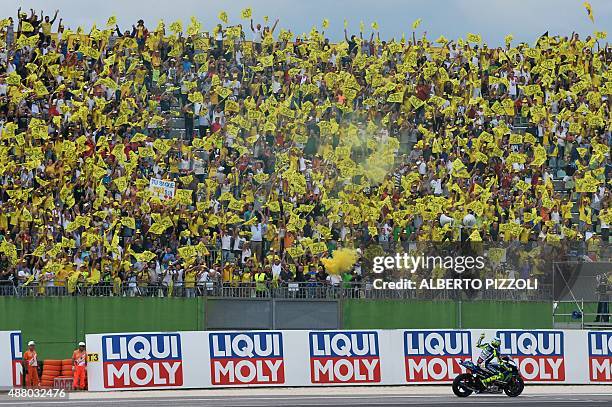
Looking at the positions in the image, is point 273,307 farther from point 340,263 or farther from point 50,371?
point 50,371

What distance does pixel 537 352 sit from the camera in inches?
1054

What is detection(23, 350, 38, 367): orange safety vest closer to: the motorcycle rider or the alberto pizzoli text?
the alberto pizzoli text

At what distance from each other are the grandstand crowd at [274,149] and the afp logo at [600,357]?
5.79m

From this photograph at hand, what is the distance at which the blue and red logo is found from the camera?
83.1 ft

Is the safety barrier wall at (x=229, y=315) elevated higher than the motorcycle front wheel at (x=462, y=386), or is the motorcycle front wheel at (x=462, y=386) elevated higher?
the safety barrier wall at (x=229, y=315)

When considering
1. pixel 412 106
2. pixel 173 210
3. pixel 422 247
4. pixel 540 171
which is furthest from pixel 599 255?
pixel 173 210

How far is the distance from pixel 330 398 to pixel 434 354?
183 inches

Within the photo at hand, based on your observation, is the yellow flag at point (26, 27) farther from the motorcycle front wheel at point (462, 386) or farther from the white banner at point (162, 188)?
the motorcycle front wheel at point (462, 386)

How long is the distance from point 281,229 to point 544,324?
7.98 meters

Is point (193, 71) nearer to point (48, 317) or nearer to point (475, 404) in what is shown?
point (48, 317)

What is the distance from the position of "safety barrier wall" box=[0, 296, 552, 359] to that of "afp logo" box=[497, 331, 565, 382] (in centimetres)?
328

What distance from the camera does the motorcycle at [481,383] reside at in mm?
23625

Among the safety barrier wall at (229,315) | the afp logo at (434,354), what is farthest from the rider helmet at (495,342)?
the safety barrier wall at (229,315)

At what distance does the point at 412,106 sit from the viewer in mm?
37219
